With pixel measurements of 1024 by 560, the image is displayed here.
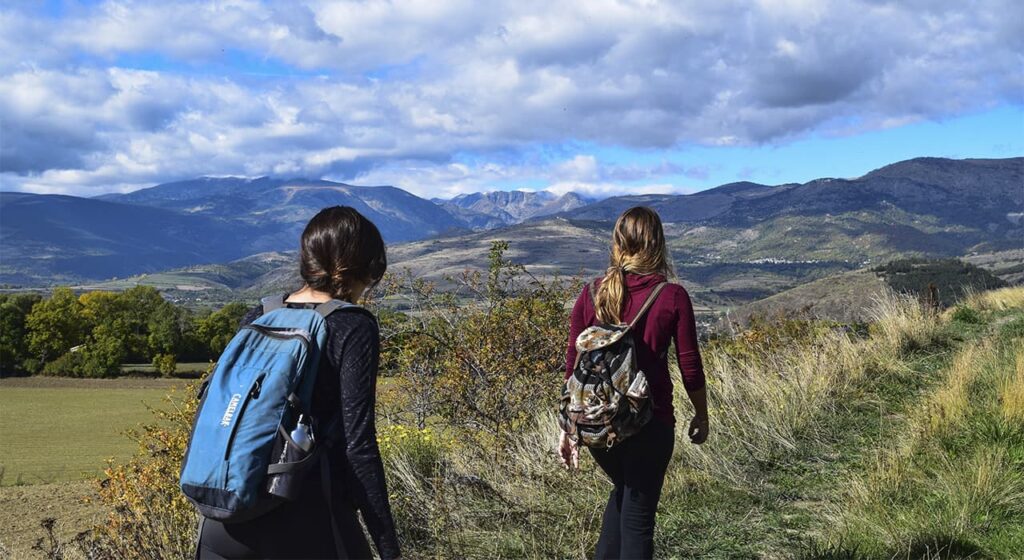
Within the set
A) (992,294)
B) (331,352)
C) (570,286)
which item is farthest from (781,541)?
(992,294)

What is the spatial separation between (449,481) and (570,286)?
548cm

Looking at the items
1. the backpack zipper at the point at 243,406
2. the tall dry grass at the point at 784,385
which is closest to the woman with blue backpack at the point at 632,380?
the backpack zipper at the point at 243,406

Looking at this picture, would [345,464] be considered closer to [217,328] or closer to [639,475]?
[639,475]

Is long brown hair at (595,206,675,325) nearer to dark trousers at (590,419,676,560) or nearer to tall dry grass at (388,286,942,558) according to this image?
dark trousers at (590,419,676,560)

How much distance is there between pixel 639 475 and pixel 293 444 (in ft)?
4.79

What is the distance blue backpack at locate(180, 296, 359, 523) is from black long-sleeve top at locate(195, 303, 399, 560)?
4cm

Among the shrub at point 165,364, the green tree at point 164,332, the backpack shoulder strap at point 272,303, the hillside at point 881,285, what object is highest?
the backpack shoulder strap at point 272,303

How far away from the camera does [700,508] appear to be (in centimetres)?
465

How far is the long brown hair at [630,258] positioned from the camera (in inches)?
121

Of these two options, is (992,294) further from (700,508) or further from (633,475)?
(633,475)

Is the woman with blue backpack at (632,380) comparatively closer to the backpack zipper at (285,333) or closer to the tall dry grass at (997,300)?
the backpack zipper at (285,333)

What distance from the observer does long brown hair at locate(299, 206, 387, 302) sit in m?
2.29

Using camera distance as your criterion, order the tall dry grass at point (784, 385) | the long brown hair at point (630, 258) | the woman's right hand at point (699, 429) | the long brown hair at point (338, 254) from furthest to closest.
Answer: the tall dry grass at point (784, 385) < the woman's right hand at point (699, 429) < the long brown hair at point (630, 258) < the long brown hair at point (338, 254)

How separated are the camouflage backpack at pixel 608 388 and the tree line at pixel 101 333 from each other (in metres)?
51.2
